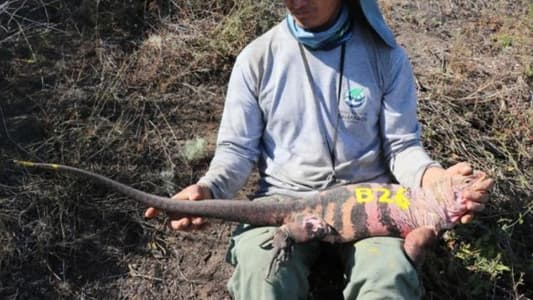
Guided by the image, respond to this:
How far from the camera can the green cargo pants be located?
92.8 inches

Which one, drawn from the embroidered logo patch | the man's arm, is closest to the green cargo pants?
the man's arm

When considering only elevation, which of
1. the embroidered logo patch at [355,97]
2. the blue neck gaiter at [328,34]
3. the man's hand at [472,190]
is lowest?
the man's hand at [472,190]

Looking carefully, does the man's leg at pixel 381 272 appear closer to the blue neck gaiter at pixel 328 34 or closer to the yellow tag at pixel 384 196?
the yellow tag at pixel 384 196

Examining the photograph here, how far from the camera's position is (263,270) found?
2.42 m

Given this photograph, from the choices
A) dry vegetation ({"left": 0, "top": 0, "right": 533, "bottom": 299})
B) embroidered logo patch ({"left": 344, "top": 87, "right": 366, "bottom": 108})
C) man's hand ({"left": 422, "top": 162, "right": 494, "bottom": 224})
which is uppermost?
embroidered logo patch ({"left": 344, "top": 87, "right": 366, "bottom": 108})

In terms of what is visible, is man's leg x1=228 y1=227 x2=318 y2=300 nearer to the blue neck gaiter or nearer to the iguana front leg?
the iguana front leg

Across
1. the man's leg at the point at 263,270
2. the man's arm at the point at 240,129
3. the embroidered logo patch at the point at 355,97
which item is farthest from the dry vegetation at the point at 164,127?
the embroidered logo patch at the point at 355,97

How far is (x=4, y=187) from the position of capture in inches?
131

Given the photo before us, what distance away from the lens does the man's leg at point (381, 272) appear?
2.34 metres

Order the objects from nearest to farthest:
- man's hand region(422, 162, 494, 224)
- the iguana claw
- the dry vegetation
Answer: man's hand region(422, 162, 494, 224), the iguana claw, the dry vegetation

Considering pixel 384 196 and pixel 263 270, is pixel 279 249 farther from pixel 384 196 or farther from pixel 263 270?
pixel 384 196

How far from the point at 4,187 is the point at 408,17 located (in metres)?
2.73

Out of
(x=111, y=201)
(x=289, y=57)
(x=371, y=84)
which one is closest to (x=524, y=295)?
(x=371, y=84)

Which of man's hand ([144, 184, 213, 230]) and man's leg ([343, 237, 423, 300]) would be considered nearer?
man's leg ([343, 237, 423, 300])
